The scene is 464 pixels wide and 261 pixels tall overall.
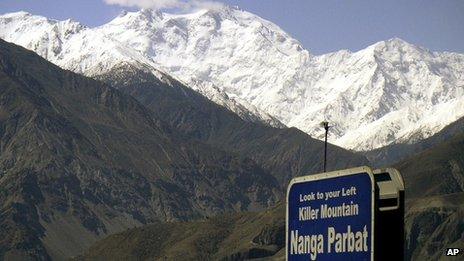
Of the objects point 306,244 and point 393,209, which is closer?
point 393,209

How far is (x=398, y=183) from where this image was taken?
25.0 meters

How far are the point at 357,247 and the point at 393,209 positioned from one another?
1005mm

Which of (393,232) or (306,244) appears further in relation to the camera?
(306,244)

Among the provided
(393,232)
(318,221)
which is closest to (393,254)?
(393,232)

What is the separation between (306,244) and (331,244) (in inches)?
38.8

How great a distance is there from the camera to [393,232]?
2492 cm

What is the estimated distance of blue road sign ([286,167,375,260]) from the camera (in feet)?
82.0

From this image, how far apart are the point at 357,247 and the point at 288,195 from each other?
3.10 m

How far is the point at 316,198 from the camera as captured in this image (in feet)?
86.9

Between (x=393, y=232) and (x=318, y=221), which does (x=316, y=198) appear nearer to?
(x=318, y=221)

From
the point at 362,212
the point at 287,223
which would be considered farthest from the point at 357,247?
the point at 287,223

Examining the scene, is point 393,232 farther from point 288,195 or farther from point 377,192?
point 288,195

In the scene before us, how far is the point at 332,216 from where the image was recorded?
2589cm

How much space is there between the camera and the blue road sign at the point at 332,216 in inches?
984
